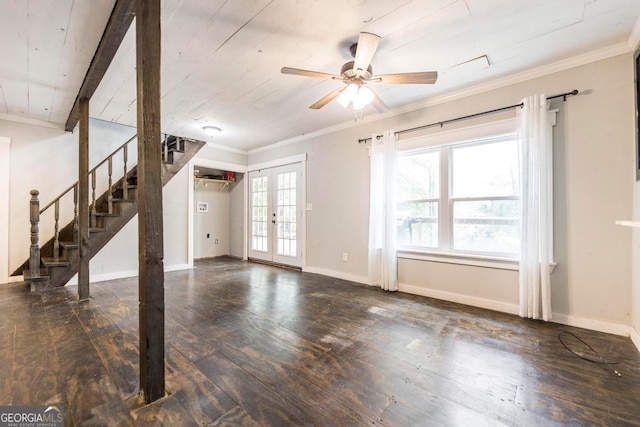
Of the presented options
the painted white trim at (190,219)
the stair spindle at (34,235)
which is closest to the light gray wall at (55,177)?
the painted white trim at (190,219)

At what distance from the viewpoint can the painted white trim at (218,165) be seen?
5.23 m

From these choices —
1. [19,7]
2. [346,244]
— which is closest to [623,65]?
[346,244]

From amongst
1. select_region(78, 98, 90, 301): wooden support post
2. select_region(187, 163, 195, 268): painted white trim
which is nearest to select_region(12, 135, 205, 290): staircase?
select_region(78, 98, 90, 301): wooden support post

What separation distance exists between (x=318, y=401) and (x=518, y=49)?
318 cm

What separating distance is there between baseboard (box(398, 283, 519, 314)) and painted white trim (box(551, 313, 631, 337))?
34 centimetres

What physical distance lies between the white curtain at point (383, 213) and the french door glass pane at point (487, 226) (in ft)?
2.55

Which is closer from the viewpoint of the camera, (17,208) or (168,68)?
(168,68)

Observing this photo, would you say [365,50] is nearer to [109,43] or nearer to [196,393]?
[109,43]

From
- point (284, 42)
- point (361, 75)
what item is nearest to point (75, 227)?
point (284, 42)

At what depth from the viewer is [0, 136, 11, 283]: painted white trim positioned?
12.2 ft

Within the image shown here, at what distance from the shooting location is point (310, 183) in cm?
491

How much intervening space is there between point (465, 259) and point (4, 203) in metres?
6.14

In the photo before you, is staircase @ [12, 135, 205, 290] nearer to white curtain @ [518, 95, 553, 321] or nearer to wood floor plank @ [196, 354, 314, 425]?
wood floor plank @ [196, 354, 314, 425]

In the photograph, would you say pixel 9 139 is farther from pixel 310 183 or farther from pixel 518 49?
pixel 518 49
